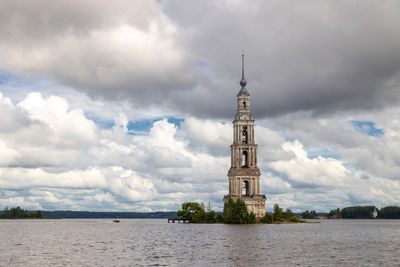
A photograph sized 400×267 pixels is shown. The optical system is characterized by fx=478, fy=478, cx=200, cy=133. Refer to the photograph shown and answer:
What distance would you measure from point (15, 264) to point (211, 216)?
136 meters

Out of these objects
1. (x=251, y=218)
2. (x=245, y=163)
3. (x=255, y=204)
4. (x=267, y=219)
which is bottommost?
(x=267, y=219)

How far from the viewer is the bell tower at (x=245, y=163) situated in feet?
602

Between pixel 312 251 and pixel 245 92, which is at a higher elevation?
pixel 245 92

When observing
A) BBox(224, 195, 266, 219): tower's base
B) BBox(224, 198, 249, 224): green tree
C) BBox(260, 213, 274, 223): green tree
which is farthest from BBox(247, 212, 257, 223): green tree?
BBox(260, 213, 274, 223): green tree

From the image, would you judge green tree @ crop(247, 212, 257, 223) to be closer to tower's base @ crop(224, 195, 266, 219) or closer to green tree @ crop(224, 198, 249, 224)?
green tree @ crop(224, 198, 249, 224)

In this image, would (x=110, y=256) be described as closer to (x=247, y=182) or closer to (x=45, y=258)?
(x=45, y=258)

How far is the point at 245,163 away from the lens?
7731 inches

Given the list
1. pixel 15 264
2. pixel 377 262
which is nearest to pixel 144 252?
pixel 15 264

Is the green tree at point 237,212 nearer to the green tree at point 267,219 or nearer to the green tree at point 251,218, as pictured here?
the green tree at point 251,218

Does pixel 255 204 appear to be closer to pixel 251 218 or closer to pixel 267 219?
pixel 267 219

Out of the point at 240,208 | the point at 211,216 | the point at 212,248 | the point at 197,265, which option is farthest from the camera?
the point at 211,216

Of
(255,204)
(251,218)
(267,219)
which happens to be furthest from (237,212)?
(267,219)

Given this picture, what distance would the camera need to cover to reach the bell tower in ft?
602

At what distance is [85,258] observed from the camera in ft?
212
